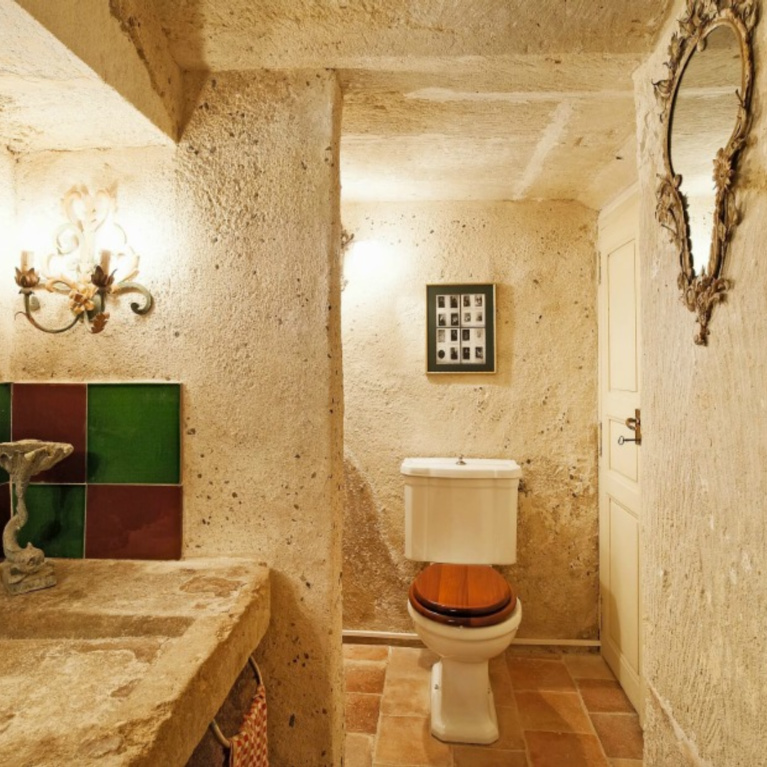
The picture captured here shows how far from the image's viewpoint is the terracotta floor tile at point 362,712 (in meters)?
1.79

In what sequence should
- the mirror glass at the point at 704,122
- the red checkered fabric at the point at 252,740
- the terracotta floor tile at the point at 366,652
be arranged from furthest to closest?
the terracotta floor tile at the point at 366,652, the red checkered fabric at the point at 252,740, the mirror glass at the point at 704,122

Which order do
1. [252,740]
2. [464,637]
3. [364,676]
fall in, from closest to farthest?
[252,740] → [464,637] → [364,676]

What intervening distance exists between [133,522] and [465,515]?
1.26 m

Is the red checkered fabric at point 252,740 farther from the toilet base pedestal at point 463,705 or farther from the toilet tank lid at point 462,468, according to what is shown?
the toilet tank lid at point 462,468

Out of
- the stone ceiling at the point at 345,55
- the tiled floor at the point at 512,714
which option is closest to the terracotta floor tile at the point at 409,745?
the tiled floor at the point at 512,714

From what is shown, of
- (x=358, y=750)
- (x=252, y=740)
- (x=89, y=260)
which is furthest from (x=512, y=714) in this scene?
(x=89, y=260)

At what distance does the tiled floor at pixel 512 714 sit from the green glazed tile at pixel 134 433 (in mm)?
1205

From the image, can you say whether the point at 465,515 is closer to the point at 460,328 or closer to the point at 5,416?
the point at 460,328

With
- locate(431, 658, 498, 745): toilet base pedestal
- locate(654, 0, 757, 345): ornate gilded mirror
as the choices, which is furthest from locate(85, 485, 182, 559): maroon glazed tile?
locate(654, 0, 757, 345): ornate gilded mirror

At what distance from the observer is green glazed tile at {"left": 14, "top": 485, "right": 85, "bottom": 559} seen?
4.14ft

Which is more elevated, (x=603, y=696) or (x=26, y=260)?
(x=26, y=260)

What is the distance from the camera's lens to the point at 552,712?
6.14 feet

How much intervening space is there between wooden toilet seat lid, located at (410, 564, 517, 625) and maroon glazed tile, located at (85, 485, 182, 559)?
0.89 metres

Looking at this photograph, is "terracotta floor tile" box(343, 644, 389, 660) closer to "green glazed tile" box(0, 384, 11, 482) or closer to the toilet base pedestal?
the toilet base pedestal
